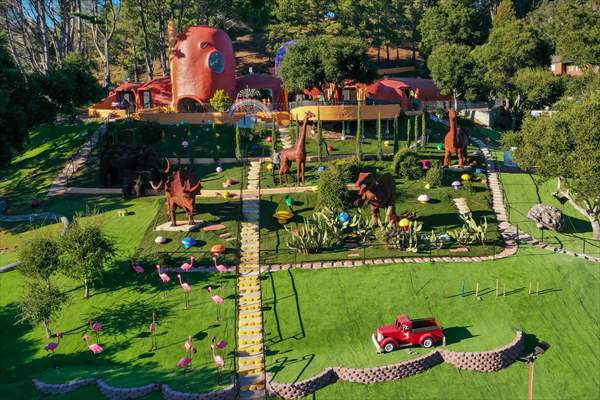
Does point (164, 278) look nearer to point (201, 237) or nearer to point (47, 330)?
point (201, 237)

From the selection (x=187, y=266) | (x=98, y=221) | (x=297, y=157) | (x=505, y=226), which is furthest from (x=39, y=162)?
(x=505, y=226)

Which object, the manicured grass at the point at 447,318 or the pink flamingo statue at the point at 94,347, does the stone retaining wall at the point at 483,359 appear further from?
the pink flamingo statue at the point at 94,347

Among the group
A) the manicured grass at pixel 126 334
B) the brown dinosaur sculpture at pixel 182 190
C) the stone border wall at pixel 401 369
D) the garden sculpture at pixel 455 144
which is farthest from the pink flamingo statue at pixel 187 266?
the garden sculpture at pixel 455 144

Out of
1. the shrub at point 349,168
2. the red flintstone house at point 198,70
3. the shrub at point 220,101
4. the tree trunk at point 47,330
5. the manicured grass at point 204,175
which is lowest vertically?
the tree trunk at point 47,330

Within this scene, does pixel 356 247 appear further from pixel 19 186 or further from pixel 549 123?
pixel 19 186

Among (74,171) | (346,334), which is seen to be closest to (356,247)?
(346,334)
